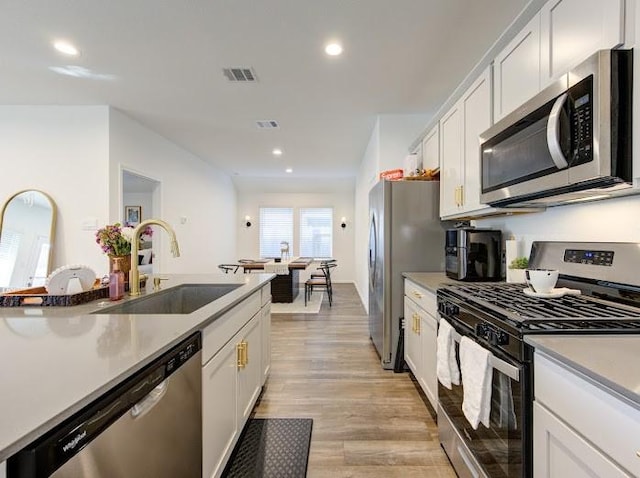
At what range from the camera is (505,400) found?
3.87 ft

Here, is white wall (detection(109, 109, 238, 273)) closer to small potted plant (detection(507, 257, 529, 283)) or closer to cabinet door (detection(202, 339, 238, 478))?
cabinet door (detection(202, 339, 238, 478))

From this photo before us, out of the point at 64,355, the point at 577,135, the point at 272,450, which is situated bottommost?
the point at 272,450

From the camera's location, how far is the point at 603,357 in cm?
87

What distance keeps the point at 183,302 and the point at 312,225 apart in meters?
6.63

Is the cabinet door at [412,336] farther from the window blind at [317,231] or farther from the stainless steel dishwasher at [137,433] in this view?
the window blind at [317,231]

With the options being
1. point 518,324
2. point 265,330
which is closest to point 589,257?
point 518,324

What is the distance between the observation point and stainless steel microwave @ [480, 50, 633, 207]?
1.08 meters

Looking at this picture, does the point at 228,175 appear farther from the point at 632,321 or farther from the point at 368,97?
the point at 632,321

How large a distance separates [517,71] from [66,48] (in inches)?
130

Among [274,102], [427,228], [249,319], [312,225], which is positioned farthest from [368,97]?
[312,225]

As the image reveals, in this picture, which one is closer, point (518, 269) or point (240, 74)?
point (518, 269)

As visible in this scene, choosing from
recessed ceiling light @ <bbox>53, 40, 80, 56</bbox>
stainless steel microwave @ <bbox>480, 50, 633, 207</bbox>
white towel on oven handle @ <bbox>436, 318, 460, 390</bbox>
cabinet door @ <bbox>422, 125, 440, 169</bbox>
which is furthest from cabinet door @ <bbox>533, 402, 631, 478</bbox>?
recessed ceiling light @ <bbox>53, 40, 80, 56</bbox>

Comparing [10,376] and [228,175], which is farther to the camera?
[228,175]

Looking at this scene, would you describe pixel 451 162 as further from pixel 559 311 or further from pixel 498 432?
pixel 498 432
